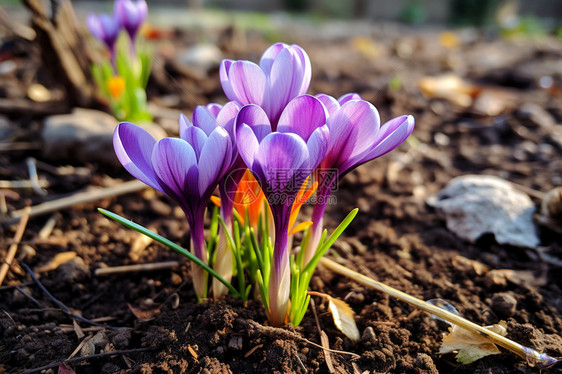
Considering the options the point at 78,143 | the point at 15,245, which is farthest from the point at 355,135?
the point at 78,143

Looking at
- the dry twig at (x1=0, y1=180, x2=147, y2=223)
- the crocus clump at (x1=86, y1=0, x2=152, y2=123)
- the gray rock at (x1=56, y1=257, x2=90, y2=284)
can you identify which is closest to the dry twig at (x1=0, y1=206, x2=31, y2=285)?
the dry twig at (x1=0, y1=180, x2=147, y2=223)

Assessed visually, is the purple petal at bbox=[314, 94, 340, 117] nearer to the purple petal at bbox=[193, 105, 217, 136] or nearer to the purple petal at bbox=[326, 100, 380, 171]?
the purple petal at bbox=[326, 100, 380, 171]

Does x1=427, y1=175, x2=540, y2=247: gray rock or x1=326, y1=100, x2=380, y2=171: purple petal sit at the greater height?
x1=326, y1=100, x2=380, y2=171: purple petal

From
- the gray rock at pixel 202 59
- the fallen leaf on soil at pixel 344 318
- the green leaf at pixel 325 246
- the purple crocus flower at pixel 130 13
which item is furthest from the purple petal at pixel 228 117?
the gray rock at pixel 202 59

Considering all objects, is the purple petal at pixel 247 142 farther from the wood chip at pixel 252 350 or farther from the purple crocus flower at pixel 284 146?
the wood chip at pixel 252 350

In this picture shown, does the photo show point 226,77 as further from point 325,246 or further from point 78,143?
point 78,143

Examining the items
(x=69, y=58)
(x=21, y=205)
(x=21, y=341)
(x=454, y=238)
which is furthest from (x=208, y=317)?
(x=69, y=58)
